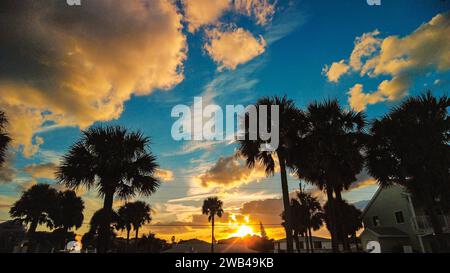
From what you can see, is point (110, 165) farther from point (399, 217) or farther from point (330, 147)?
point (399, 217)

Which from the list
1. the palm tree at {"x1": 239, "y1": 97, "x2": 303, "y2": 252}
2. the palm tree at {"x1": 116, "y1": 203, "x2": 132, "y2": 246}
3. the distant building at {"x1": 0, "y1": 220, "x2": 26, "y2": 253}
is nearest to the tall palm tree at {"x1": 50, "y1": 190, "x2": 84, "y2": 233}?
the palm tree at {"x1": 116, "y1": 203, "x2": 132, "y2": 246}

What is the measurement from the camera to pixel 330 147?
15.5m

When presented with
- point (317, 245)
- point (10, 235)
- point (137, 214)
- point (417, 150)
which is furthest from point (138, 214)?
point (317, 245)

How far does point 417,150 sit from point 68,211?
4310 centimetres

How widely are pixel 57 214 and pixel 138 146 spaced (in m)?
30.1

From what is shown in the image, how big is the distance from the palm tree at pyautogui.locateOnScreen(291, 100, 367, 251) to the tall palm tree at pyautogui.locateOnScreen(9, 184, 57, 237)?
34.6m

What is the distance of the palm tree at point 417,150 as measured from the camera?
13.8 metres

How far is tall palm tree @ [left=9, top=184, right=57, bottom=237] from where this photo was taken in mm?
33062

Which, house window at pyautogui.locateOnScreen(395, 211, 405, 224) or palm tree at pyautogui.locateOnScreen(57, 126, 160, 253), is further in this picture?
house window at pyautogui.locateOnScreen(395, 211, 405, 224)

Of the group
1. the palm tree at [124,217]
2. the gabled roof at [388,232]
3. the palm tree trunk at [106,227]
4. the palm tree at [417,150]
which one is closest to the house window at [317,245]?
the gabled roof at [388,232]

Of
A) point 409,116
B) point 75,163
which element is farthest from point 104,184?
point 409,116

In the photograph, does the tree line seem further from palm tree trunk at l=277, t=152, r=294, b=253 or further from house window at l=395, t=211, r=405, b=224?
house window at l=395, t=211, r=405, b=224

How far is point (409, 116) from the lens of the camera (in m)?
15.5
